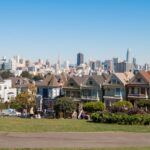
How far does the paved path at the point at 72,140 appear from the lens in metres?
24.7

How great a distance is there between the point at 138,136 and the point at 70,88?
4443cm

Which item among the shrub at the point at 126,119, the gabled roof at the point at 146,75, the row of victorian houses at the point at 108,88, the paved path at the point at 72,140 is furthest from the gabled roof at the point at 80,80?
the paved path at the point at 72,140

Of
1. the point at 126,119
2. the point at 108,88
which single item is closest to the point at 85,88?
the point at 108,88

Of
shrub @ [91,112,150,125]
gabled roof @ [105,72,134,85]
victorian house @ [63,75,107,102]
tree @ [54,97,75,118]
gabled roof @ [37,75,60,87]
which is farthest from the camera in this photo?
gabled roof @ [37,75,60,87]

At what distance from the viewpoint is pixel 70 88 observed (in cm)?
7319

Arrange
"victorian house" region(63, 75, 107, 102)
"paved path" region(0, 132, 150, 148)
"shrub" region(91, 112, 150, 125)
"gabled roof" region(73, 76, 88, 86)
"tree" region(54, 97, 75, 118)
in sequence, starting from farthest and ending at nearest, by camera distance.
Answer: "gabled roof" region(73, 76, 88, 86) < "victorian house" region(63, 75, 107, 102) < "tree" region(54, 97, 75, 118) < "shrub" region(91, 112, 150, 125) < "paved path" region(0, 132, 150, 148)

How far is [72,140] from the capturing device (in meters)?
26.5

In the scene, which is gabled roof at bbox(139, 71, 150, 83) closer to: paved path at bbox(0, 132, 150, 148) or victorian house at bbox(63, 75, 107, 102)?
victorian house at bbox(63, 75, 107, 102)

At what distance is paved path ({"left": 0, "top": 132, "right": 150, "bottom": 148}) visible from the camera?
24.7 meters

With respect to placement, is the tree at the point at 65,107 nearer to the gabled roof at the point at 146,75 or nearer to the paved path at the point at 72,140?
the gabled roof at the point at 146,75

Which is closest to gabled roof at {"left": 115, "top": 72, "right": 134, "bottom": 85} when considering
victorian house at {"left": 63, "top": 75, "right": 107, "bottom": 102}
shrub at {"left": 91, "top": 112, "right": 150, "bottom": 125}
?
victorian house at {"left": 63, "top": 75, "right": 107, "bottom": 102}

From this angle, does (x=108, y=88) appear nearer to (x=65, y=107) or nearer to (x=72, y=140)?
(x=65, y=107)

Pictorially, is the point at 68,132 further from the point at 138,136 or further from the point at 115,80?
the point at 115,80

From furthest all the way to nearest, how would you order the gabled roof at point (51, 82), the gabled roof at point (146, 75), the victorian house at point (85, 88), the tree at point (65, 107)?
the gabled roof at point (51, 82)
the victorian house at point (85, 88)
the gabled roof at point (146, 75)
the tree at point (65, 107)
